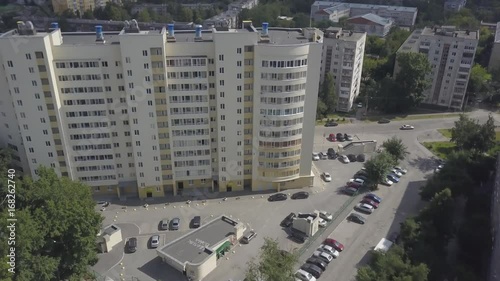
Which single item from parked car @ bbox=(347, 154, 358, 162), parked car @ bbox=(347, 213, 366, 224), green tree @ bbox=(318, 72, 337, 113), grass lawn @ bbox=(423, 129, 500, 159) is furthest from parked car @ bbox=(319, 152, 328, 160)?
grass lawn @ bbox=(423, 129, 500, 159)

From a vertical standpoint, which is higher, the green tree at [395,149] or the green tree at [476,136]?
the green tree at [476,136]

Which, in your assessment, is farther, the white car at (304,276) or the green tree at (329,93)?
the green tree at (329,93)

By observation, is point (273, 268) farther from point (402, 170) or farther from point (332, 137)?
point (332, 137)

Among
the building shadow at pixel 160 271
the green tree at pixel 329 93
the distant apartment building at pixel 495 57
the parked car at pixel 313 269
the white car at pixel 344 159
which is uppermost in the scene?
the distant apartment building at pixel 495 57

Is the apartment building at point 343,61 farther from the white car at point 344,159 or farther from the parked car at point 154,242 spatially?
the parked car at point 154,242

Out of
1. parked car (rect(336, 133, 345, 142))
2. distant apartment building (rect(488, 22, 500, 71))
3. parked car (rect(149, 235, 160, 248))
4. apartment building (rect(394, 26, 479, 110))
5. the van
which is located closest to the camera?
the van

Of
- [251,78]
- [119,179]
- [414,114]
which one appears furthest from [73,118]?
[414,114]

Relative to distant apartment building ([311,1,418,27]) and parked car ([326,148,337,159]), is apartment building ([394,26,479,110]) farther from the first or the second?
distant apartment building ([311,1,418,27])

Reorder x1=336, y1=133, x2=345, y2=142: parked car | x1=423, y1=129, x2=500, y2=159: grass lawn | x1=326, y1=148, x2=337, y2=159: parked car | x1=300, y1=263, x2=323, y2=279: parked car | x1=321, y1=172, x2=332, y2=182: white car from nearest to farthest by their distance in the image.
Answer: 1. x1=300, y1=263, x2=323, y2=279: parked car
2. x1=321, y1=172, x2=332, y2=182: white car
3. x1=326, y1=148, x2=337, y2=159: parked car
4. x1=423, y1=129, x2=500, y2=159: grass lawn
5. x1=336, y1=133, x2=345, y2=142: parked car

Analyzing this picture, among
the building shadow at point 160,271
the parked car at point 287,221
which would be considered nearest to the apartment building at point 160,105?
the parked car at point 287,221
